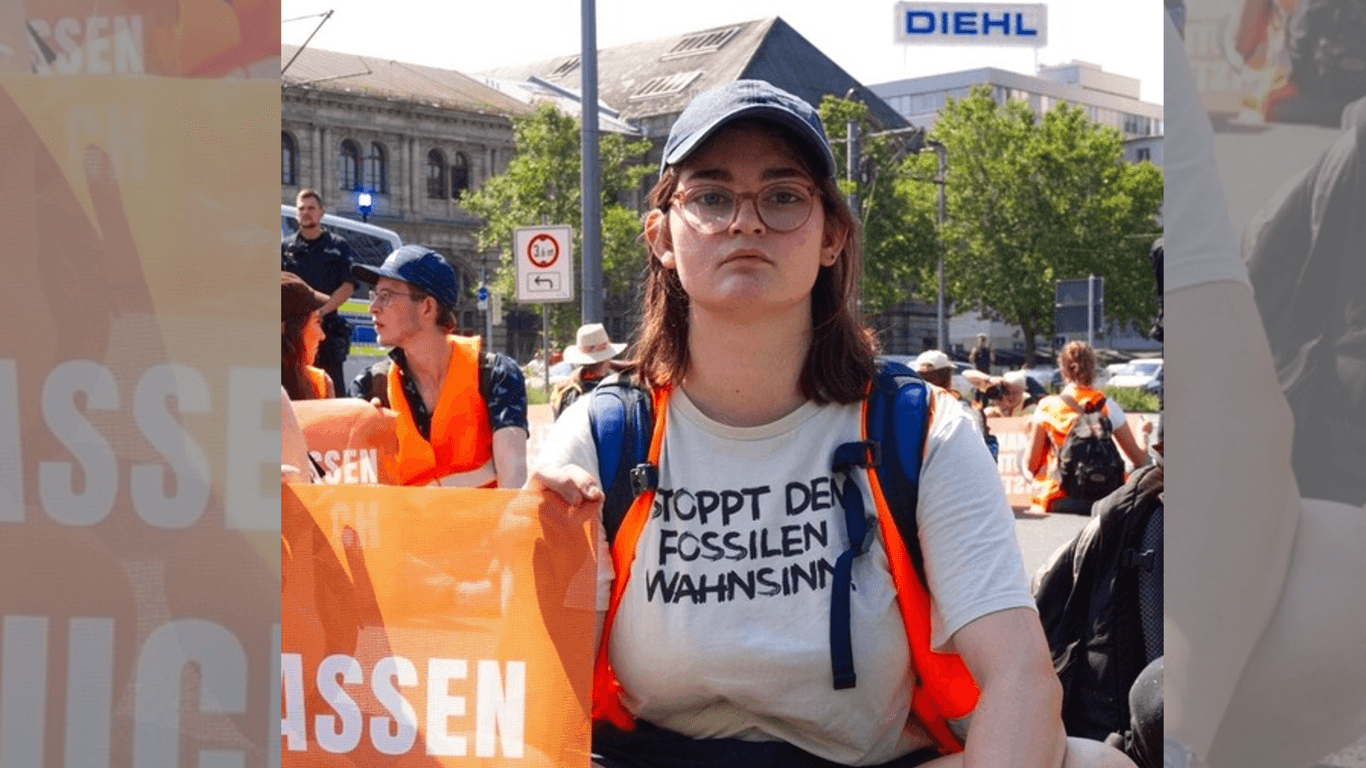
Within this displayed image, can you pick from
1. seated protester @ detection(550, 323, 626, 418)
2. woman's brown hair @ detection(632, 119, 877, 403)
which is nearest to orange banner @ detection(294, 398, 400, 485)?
woman's brown hair @ detection(632, 119, 877, 403)

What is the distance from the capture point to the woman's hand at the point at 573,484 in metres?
2.30

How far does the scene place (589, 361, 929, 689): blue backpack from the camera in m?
2.17

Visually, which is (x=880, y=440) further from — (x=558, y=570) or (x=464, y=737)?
(x=464, y=737)

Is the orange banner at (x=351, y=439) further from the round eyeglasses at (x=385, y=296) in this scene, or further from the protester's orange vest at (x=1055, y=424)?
the protester's orange vest at (x=1055, y=424)

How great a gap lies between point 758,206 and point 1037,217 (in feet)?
217

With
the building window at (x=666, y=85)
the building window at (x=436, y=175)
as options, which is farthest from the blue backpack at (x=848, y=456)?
the building window at (x=666, y=85)

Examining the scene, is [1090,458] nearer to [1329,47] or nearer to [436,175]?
[1329,47]

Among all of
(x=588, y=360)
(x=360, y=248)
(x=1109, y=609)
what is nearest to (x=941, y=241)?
(x=360, y=248)

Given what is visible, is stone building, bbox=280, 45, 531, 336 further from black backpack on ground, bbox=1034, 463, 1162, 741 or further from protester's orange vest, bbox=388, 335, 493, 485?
black backpack on ground, bbox=1034, 463, 1162, 741

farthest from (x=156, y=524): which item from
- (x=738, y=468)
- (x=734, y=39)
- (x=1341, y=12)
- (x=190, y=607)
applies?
(x=734, y=39)

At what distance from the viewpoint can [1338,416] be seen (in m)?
1.52

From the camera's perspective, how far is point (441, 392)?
5.41 meters

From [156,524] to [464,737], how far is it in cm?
103

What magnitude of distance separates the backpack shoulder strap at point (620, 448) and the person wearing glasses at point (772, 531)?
0.02m
